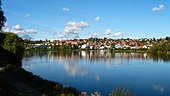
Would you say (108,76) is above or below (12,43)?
below

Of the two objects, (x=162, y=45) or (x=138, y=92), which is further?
(x=162, y=45)

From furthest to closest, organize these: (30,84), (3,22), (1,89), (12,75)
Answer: (3,22) < (12,75) < (30,84) < (1,89)

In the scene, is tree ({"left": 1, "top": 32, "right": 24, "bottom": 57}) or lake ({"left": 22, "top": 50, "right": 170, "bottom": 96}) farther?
tree ({"left": 1, "top": 32, "right": 24, "bottom": 57})

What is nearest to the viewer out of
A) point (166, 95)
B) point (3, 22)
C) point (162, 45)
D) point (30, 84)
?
point (30, 84)

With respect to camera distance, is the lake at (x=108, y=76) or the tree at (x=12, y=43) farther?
the tree at (x=12, y=43)

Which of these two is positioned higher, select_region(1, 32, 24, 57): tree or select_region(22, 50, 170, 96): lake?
select_region(1, 32, 24, 57): tree

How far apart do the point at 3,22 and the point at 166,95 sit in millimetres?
30197

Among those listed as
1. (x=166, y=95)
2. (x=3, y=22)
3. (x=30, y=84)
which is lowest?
(x=166, y=95)

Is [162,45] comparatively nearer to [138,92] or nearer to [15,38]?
[15,38]

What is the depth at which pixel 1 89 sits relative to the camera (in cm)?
1752

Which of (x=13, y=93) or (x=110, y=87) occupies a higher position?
(x=13, y=93)

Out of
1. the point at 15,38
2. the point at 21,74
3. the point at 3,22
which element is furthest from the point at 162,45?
the point at 21,74

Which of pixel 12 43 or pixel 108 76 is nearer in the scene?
pixel 108 76

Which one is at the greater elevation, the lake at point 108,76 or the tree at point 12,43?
the tree at point 12,43
